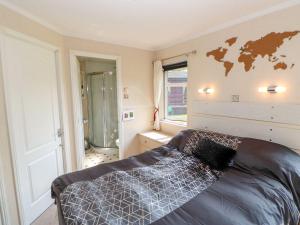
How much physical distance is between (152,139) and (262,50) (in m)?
2.07

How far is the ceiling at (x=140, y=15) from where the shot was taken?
1.77m

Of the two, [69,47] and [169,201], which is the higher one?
[69,47]

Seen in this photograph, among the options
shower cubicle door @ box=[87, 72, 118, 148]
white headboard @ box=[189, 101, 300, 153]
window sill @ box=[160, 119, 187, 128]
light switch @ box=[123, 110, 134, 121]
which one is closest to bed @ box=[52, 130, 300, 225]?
white headboard @ box=[189, 101, 300, 153]

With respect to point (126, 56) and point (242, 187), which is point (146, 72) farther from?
point (242, 187)

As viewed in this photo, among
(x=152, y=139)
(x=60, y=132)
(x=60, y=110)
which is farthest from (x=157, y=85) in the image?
(x=60, y=132)

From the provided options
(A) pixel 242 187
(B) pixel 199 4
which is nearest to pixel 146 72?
(B) pixel 199 4

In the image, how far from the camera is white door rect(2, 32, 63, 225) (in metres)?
1.76

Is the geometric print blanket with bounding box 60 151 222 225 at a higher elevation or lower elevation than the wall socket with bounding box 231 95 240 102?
A: lower

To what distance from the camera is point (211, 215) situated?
3.67ft

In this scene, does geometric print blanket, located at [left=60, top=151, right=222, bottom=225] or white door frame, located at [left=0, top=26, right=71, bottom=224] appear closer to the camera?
geometric print blanket, located at [left=60, top=151, right=222, bottom=225]

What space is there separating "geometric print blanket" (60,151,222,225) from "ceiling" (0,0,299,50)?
172 cm

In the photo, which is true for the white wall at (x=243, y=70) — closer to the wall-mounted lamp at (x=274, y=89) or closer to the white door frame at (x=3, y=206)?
the wall-mounted lamp at (x=274, y=89)

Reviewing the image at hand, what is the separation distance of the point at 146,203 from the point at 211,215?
0.44 meters

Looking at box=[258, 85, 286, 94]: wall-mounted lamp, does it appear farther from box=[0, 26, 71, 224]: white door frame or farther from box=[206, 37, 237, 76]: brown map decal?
box=[0, 26, 71, 224]: white door frame
